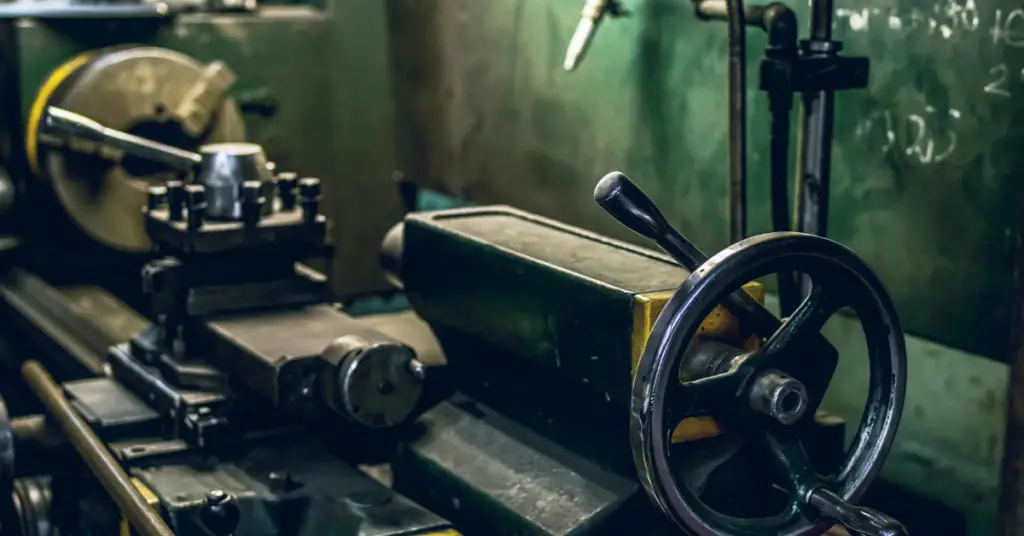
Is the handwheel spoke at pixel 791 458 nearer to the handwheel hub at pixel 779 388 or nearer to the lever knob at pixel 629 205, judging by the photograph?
the handwheel hub at pixel 779 388

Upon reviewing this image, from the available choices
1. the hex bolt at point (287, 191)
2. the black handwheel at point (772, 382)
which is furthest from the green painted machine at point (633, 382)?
the hex bolt at point (287, 191)

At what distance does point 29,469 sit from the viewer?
1822 mm

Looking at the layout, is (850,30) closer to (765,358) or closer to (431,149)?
(765,358)

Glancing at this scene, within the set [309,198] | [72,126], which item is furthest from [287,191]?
[72,126]

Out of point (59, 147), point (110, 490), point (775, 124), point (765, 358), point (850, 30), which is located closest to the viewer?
point (765, 358)

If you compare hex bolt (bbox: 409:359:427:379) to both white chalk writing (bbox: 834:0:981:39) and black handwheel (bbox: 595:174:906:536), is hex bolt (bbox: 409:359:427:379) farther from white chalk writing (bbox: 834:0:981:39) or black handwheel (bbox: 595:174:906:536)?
white chalk writing (bbox: 834:0:981:39)

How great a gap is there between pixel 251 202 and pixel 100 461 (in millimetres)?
454

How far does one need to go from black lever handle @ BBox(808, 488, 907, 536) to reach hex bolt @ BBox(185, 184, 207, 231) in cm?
A: 98

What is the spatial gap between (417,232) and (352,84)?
145 centimetres

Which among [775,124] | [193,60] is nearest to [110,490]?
[775,124]

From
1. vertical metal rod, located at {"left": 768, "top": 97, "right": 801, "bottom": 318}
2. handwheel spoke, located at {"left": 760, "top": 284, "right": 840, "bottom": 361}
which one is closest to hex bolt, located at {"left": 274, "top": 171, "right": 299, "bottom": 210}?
vertical metal rod, located at {"left": 768, "top": 97, "right": 801, "bottom": 318}

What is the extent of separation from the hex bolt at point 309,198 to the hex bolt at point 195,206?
147 mm

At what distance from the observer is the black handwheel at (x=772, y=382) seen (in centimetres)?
111

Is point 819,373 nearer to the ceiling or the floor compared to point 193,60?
nearer to the floor
